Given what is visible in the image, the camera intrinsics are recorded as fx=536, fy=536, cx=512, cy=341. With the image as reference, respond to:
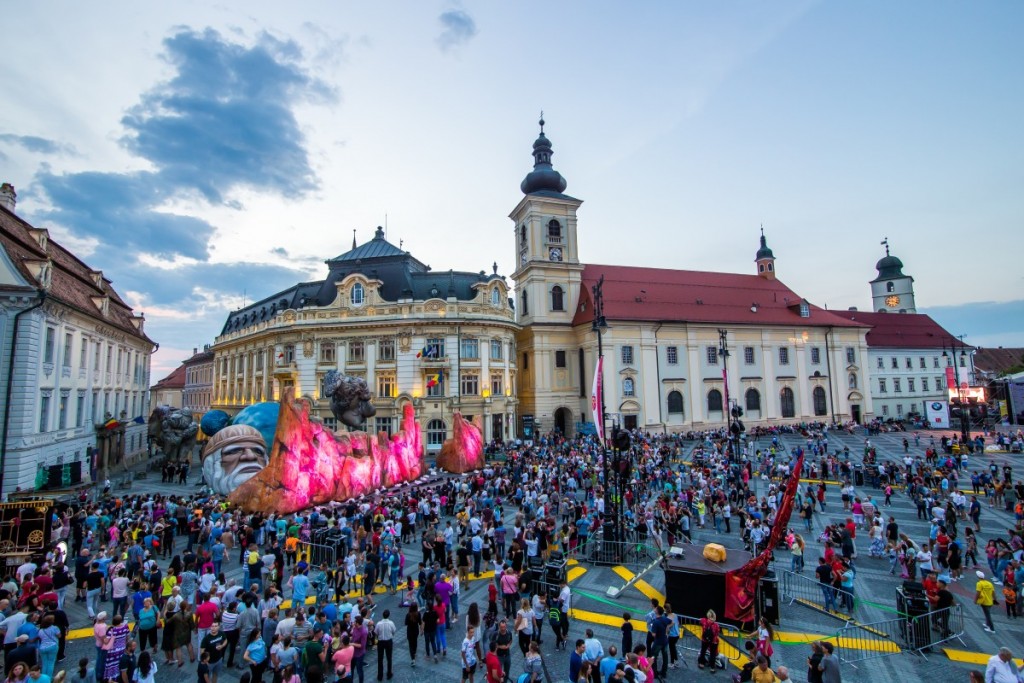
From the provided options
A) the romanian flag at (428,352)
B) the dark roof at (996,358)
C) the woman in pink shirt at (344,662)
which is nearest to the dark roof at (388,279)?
the romanian flag at (428,352)

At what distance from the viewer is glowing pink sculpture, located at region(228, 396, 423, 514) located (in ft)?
71.2

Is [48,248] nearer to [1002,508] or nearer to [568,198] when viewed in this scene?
[568,198]

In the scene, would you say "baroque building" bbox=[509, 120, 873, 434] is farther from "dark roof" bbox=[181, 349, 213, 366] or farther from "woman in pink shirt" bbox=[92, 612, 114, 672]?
"dark roof" bbox=[181, 349, 213, 366]

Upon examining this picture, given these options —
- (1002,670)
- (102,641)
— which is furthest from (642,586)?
(102,641)

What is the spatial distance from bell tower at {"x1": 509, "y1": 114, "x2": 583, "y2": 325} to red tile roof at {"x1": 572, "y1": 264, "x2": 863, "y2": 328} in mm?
2105

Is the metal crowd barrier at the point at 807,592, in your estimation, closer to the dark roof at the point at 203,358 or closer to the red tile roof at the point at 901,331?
the red tile roof at the point at 901,331

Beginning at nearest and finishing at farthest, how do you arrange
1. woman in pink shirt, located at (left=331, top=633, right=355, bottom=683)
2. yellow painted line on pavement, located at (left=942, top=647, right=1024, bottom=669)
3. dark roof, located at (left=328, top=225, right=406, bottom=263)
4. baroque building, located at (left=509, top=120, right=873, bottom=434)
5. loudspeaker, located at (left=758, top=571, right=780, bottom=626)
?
woman in pink shirt, located at (left=331, top=633, right=355, bottom=683) → yellow painted line on pavement, located at (left=942, top=647, right=1024, bottom=669) → loudspeaker, located at (left=758, top=571, right=780, bottom=626) → dark roof, located at (left=328, top=225, right=406, bottom=263) → baroque building, located at (left=509, top=120, right=873, bottom=434)

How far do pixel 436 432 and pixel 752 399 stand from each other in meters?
34.4

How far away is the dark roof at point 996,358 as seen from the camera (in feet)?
294

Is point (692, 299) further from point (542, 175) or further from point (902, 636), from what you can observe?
point (902, 636)

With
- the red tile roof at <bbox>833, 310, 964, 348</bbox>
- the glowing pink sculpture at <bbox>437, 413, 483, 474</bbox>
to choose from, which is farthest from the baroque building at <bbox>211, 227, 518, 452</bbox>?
the red tile roof at <bbox>833, 310, 964, 348</bbox>

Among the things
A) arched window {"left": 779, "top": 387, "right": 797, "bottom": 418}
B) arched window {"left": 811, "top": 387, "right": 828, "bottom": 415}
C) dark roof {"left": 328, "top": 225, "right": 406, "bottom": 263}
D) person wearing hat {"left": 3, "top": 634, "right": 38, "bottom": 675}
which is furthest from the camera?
arched window {"left": 811, "top": 387, "right": 828, "bottom": 415}

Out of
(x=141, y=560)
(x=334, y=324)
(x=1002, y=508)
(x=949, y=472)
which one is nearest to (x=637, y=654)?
(x=141, y=560)

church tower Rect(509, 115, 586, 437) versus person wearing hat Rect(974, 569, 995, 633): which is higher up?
church tower Rect(509, 115, 586, 437)
